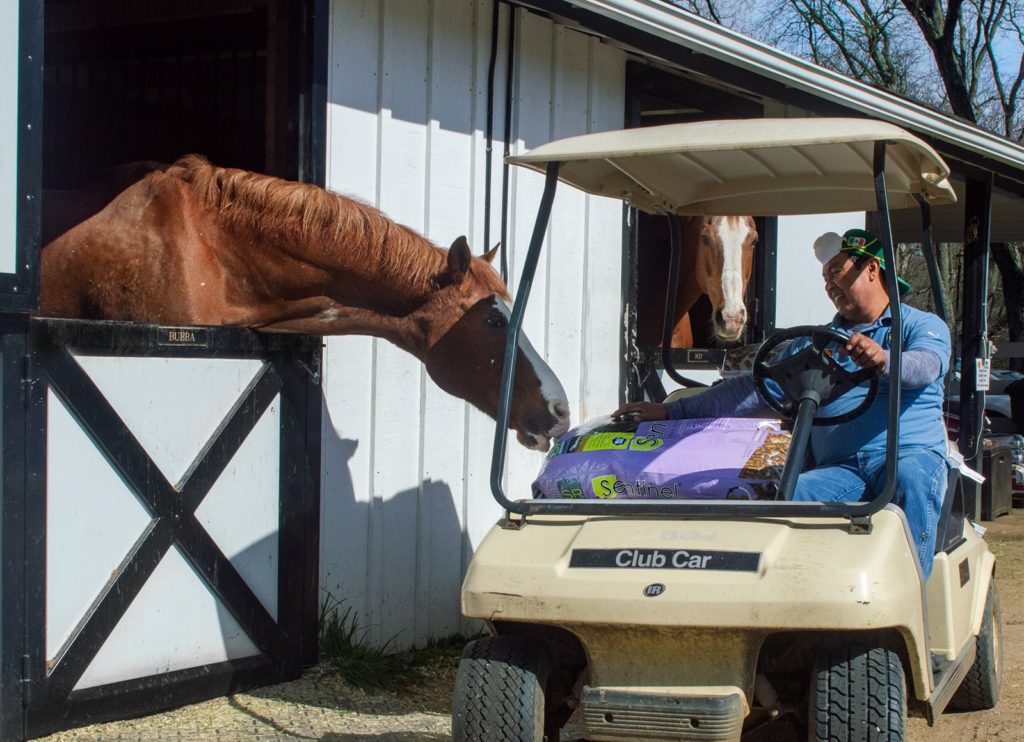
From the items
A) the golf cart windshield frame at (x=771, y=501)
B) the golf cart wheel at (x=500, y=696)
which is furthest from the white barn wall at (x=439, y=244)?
the golf cart wheel at (x=500, y=696)

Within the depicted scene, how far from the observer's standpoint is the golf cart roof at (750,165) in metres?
3.37

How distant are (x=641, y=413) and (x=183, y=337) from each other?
5.52 feet

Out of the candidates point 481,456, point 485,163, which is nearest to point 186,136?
point 485,163

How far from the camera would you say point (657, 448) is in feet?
12.4

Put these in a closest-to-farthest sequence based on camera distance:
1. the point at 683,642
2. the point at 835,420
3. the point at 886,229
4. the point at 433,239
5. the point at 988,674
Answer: the point at 683,642 < the point at 886,229 < the point at 835,420 < the point at 988,674 < the point at 433,239

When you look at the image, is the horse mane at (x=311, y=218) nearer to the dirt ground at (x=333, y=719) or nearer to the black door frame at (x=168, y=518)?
the black door frame at (x=168, y=518)

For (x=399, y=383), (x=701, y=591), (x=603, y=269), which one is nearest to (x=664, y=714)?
(x=701, y=591)

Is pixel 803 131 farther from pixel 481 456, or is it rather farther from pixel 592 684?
pixel 481 456

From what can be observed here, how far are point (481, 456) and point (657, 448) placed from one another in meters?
2.10

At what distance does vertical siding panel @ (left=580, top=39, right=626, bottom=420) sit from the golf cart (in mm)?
2742

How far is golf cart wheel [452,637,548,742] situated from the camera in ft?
10.1

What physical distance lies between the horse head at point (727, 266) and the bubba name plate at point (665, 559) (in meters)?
4.21

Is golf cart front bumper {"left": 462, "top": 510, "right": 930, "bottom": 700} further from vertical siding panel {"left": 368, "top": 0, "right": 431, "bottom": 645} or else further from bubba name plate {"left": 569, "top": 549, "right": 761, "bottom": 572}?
vertical siding panel {"left": 368, "top": 0, "right": 431, "bottom": 645}

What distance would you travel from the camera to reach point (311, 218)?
15.6ft
